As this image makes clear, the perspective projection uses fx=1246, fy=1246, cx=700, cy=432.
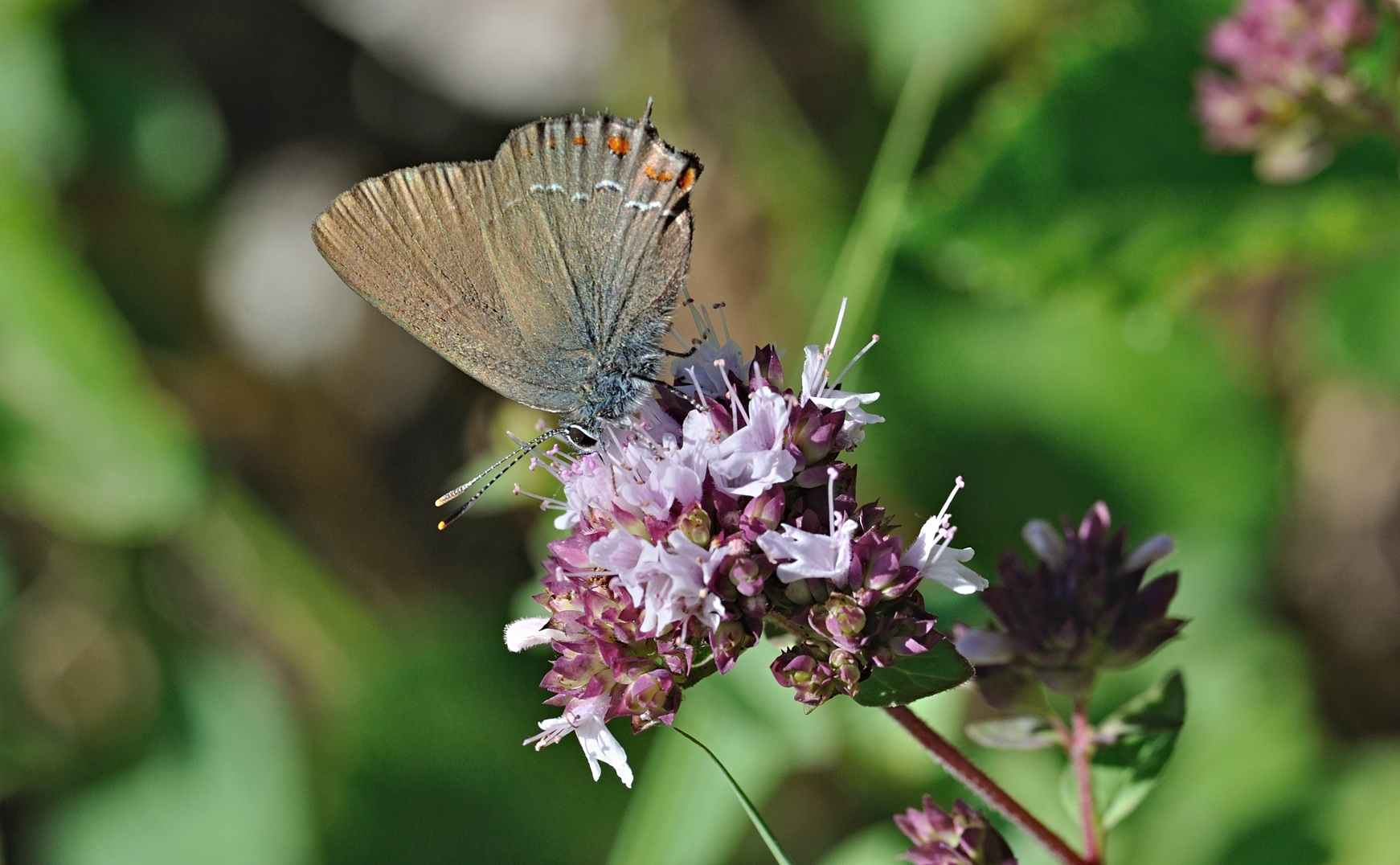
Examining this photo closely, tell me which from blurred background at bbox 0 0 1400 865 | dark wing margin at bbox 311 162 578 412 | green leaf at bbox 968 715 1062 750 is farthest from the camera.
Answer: blurred background at bbox 0 0 1400 865

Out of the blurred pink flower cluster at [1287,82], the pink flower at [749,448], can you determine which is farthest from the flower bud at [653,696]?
the blurred pink flower cluster at [1287,82]

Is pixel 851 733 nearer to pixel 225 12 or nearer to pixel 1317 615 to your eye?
pixel 1317 615

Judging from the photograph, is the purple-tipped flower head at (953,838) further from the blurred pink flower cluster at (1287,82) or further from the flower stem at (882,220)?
the blurred pink flower cluster at (1287,82)

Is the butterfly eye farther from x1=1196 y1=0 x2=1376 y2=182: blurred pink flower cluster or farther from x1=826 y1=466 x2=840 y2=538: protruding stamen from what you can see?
x1=1196 y1=0 x2=1376 y2=182: blurred pink flower cluster

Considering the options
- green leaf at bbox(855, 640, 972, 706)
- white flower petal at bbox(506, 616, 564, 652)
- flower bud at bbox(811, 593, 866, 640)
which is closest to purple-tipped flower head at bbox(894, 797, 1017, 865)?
green leaf at bbox(855, 640, 972, 706)

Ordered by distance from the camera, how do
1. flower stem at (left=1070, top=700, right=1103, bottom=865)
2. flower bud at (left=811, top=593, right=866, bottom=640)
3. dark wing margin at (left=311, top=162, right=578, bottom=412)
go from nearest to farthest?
1. flower bud at (left=811, top=593, right=866, bottom=640)
2. flower stem at (left=1070, top=700, right=1103, bottom=865)
3. dark wing margin at (left=311, top=162, right=578, bottom=412)

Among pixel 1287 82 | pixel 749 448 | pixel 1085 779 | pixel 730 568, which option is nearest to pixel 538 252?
pixel 749 448

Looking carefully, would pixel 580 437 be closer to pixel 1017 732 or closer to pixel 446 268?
pixel 446 268
